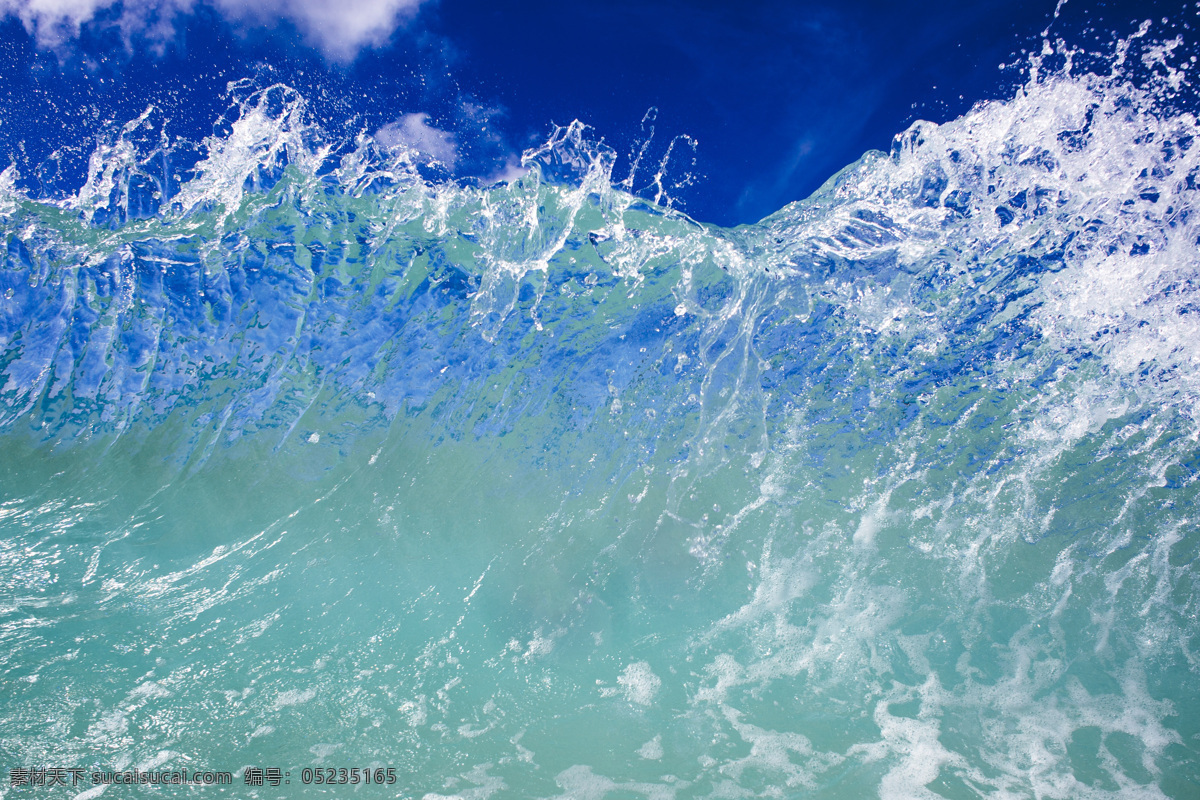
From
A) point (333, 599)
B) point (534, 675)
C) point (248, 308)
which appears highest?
point (248, 308)

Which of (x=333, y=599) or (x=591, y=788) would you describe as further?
(x=333, y=599)

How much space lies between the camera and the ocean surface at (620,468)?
4.86 meters

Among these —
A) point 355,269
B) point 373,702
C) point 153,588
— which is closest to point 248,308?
point 355,269

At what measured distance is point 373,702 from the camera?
4906mm

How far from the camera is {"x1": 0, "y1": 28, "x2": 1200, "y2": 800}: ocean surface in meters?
4.86

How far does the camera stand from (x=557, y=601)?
6316 millimetres

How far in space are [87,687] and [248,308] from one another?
15.7ft

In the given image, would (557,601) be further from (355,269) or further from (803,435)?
(355,269)

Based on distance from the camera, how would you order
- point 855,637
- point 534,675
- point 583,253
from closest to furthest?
point 534,675 < point 855,637 < point 583,253

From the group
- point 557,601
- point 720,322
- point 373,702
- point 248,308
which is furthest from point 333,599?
point 720,322

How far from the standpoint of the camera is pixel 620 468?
7.45 meters

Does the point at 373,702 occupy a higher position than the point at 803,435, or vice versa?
the point at 803,435

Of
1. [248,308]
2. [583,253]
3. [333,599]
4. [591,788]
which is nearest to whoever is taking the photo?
[591,788]

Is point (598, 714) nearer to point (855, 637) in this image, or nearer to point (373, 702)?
point (373, 702)
